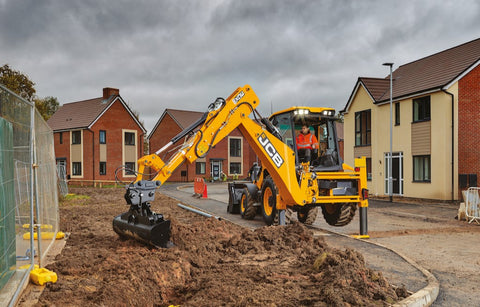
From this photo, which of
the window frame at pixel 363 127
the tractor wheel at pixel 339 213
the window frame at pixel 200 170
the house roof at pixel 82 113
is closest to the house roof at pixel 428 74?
the window frame at pixel 363 127

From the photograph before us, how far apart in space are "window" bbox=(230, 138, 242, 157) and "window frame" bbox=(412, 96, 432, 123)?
3385 centimetres

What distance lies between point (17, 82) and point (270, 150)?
35976mm

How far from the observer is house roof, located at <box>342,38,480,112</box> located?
70.1 feet

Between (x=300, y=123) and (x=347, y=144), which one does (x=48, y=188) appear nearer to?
(x=300, y=123)

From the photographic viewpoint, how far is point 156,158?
26.4 ft

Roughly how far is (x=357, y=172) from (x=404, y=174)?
14501 mm

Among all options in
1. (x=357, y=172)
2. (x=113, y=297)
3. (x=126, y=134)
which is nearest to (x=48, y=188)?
(x=113, y=297)

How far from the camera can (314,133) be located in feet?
38.3

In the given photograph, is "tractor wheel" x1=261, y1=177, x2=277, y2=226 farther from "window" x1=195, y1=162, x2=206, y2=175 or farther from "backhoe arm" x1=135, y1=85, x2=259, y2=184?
"window" x1=195, y1=162, x2=206, y2=175

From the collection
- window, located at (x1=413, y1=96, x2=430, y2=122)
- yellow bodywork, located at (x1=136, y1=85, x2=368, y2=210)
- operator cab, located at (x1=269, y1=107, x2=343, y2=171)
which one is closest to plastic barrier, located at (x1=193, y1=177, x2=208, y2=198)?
operator cab, located at (x1=269, y1=107, x2=343, y2=171)

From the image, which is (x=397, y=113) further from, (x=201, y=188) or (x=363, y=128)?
(x=201, y=188)

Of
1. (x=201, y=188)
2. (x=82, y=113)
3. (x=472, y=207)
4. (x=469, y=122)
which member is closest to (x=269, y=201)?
(x=472, y=207)

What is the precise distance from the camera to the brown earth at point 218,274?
4895 mm

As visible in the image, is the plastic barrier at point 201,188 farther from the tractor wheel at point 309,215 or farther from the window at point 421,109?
the window at point 421,109
